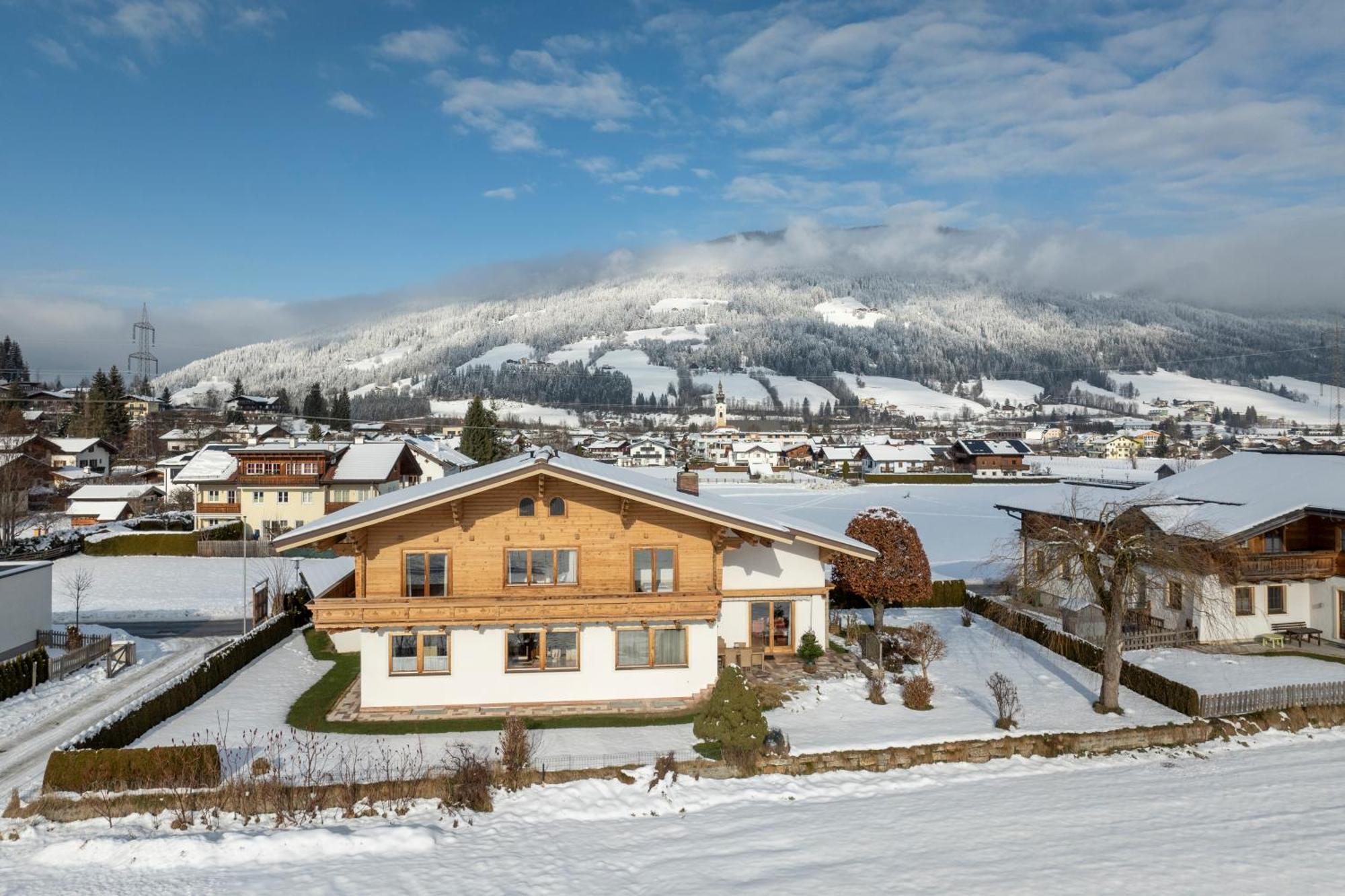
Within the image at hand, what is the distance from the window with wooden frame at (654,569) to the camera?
938 inches

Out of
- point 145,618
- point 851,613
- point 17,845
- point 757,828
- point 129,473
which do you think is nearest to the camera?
point 17,845

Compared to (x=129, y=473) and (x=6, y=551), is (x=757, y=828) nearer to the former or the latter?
(x=6, y=551)

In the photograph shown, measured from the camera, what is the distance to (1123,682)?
24.9 m

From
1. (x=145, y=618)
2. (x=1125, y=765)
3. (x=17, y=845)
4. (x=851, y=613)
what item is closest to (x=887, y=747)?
(x=1125, y=765)

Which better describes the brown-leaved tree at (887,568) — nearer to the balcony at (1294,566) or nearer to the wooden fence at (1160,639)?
the wooden fence at (1160,639)

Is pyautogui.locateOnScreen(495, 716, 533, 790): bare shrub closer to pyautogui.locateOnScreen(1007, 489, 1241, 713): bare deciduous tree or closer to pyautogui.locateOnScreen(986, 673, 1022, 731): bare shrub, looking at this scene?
pyautogui.locateOnScreen(986, 673, 1022, 731): bare shrub

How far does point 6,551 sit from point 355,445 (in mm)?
23958

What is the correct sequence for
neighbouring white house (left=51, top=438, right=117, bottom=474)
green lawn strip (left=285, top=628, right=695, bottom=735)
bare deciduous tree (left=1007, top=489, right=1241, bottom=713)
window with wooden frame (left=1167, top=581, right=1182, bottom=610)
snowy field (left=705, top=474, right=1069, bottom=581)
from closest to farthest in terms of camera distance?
green lawn strip (left=285, top=628, right=695, bottom=735), bare deciduous tree (left=1007, top=489, right=1241, bottom=713), window with wooden frame (left=1167, top=581, right=1182, bottom=610), snowy field (left=705, top=474, right=1069, bottom=581), neighbouring white house (left=51, top=438, right=117, bottom=474)

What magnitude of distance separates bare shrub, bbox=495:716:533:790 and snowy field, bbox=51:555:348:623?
2185 centimetres

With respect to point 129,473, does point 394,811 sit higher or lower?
lower

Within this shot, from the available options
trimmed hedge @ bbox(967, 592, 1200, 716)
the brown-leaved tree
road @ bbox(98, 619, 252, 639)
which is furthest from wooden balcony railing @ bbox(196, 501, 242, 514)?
trimmed hedge @ bbox(967, 592, 1200, 716)

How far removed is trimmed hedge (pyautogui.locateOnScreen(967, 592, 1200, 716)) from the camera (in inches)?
869

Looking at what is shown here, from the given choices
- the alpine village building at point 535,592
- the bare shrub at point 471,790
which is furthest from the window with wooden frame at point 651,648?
the bare shrub at point 471,790

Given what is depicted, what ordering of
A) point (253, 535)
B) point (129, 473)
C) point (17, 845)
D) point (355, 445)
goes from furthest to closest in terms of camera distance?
point (129, 473) < point (355, 445) < point (253, 535) < point (17, 845)
